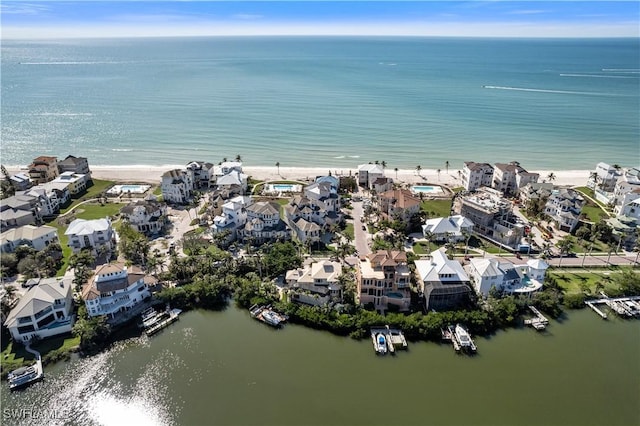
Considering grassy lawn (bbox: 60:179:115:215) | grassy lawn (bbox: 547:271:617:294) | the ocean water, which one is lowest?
grassy lawn (bbox: 547:271:617:294)

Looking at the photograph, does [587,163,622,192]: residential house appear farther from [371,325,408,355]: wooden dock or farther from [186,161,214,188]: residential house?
[186,161,214,188]: residential house

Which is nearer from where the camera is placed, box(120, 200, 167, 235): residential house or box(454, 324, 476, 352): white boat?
A: box(454, 324, 476, 352): white boat

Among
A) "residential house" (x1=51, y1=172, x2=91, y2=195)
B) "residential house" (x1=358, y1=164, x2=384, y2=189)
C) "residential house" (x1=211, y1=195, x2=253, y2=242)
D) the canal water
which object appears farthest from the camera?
"residential house" (x1=358, y1=164, x2=384, y2=189)

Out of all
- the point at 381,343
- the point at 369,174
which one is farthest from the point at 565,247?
the point at 369,174

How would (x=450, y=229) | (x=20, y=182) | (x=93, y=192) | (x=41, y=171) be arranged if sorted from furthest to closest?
(x=41, y=171) < (x=93, y=192) < (x=20, y=182) < (x=450, y=229)

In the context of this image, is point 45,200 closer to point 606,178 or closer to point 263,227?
point 263,227

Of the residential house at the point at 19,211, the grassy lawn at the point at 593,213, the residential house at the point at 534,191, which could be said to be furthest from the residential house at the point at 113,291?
the grassy lawn at the point at 593,213

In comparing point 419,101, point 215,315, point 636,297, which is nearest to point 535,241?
point 636,297

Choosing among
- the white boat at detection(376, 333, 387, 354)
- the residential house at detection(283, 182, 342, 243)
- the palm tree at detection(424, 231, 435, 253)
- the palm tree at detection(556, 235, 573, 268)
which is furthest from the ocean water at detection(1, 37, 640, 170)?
the white boat at detection(376, 333, 387, 354)
